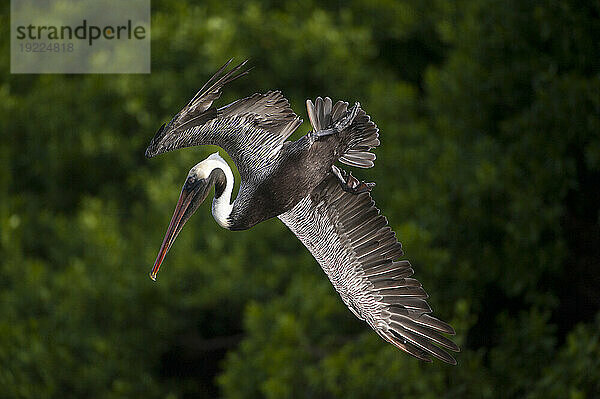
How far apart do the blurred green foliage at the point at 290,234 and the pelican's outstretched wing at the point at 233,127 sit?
17.7 ft

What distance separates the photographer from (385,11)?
12516mm

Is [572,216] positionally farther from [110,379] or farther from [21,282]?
[21,282]

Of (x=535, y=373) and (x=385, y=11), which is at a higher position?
(x=385, y=11)

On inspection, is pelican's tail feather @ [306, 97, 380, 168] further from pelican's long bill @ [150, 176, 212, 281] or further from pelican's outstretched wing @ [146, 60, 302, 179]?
pelican's long bill @ [150, 176, 212, 281]

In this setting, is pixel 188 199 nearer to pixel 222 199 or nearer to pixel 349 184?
pixel 222 199

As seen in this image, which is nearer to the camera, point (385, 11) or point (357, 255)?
point (357, 255)

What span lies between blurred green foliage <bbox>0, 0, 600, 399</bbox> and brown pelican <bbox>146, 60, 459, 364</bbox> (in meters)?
4.67

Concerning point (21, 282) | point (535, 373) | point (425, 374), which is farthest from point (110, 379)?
point (535, 373)

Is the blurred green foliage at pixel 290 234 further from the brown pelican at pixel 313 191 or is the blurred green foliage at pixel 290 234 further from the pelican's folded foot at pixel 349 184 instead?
the pelican's folded foot at pixel 349 184

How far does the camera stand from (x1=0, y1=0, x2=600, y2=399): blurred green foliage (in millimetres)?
8789

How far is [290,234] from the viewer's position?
35.9 feet

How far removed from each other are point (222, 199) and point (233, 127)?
0.80ft

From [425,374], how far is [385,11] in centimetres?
543

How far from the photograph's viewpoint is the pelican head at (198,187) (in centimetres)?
313
